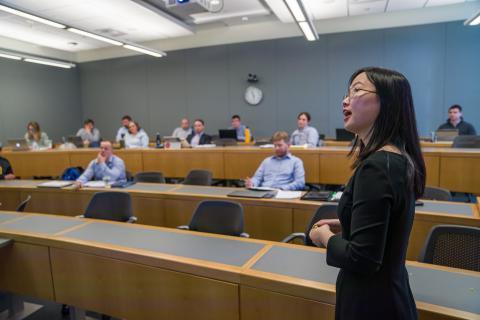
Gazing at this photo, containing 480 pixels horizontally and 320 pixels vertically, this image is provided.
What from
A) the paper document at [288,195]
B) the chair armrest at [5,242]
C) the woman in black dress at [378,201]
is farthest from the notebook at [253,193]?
the woman in black dress at [378,201]

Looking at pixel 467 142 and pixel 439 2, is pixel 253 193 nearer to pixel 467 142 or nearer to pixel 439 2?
pixel 467 142

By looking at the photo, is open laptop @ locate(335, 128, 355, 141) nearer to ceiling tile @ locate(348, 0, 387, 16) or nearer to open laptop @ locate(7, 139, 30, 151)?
ceiling tile @ locate(348, 0, 387, 16)

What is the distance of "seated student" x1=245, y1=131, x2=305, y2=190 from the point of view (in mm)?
3864

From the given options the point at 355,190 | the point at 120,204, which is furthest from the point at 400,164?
the point at 120,204

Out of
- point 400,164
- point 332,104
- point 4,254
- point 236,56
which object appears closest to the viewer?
point 400,164

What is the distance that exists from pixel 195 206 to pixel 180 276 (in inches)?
67.4

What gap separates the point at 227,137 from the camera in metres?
6.59

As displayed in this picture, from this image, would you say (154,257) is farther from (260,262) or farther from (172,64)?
(172,64)

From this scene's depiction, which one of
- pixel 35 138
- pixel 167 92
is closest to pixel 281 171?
pixel 35 138

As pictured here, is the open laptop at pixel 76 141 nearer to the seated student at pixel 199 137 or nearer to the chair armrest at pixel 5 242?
the seated student at pixel 199 137

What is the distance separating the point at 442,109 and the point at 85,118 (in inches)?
381

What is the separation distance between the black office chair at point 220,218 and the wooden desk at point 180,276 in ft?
1.30

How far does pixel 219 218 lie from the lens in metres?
2.50

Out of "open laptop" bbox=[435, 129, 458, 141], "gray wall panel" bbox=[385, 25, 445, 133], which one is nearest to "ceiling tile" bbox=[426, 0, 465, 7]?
"gray wall panel" bbox=[385, 25, 445, 133]
